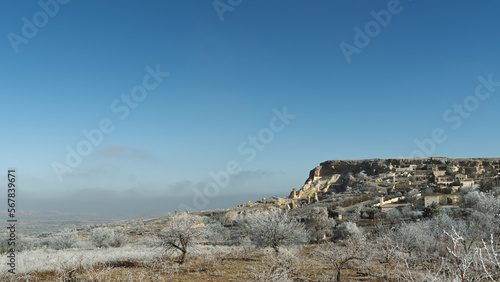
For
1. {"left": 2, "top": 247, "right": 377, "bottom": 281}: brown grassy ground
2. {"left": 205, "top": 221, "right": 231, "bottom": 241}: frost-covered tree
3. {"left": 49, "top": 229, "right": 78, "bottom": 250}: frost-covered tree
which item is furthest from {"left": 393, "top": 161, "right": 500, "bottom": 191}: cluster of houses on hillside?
{"left": 49, "top": 229, "right": 78, "bottom": 250}: frost-covered tree

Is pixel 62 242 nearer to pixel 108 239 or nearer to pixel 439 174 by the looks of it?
pixel 108 239

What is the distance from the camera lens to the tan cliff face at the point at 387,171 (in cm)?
9444

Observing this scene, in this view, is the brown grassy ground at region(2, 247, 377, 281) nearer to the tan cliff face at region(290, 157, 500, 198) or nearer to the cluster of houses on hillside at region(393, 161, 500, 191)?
the cluster of houses on hillside at region(393, 161, 500, 191)

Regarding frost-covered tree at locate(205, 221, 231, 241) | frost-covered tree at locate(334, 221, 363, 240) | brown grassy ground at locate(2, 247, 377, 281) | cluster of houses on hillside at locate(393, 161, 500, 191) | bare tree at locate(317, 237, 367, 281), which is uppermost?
cluster of houses on hillside at locate(393, 161, 500, 191)

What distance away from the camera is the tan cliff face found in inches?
3718

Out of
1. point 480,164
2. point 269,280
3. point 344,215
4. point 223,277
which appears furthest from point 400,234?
point 480,164

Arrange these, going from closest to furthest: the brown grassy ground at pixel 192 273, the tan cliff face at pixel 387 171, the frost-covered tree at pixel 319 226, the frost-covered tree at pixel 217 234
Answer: the brown grassy ground at pixel 192 273 → the frost-covered tree at pixel 319 226 → the frost-covered tree at pixel 217 234 → the tan cliff face at pixel 387 171

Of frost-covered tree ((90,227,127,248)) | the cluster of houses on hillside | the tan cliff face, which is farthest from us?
the tan cliff face

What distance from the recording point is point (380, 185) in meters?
90.8

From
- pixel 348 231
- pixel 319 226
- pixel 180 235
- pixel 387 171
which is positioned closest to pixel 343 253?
pixel 180 235

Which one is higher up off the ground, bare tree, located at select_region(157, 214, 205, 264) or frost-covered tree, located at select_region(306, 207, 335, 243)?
bare tree, located at select_region(157, 214, 205, 264)

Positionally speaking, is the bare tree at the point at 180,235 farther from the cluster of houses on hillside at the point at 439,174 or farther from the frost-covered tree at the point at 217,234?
the cluster of houses on hillside at the point at 439,174

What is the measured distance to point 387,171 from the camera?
118 meters

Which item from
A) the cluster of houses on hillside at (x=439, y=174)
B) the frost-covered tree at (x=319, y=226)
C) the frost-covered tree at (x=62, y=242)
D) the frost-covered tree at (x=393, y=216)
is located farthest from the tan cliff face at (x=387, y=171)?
the frost-covered tree at (x=62, y=242)
